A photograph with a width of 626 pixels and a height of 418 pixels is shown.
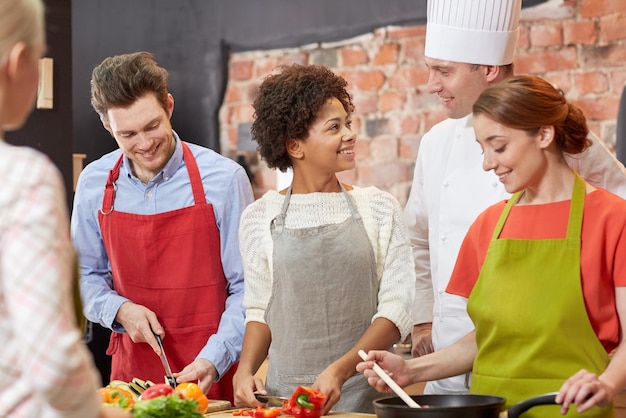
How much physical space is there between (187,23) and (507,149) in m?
3.31

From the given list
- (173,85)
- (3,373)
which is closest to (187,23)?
(173,85)

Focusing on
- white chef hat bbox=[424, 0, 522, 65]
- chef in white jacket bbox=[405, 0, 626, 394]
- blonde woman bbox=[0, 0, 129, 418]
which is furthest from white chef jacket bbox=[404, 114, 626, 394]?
blonde woman bbox=[0, 0, 129, 418]

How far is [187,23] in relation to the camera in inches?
197

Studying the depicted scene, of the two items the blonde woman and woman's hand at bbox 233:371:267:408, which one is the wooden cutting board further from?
the blonde woman

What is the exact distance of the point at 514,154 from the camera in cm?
196

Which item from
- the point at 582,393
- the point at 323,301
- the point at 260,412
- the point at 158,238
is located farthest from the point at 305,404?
the point at 158,238

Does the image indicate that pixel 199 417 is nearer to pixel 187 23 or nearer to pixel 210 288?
pixel 210 288

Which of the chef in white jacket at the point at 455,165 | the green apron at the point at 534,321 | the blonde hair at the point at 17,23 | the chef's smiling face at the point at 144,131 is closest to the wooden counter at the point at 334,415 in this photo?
the green apron at the point at 534,321

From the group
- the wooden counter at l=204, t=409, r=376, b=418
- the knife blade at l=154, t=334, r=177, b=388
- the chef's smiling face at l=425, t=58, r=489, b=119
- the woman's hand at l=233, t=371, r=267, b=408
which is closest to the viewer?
the wooden counter at l=204, t=409, r=376, b=418

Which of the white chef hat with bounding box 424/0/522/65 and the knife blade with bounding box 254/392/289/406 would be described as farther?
the white chef hat with bounding box 424/0/522/65

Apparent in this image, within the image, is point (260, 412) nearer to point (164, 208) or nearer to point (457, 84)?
point (164, 208)

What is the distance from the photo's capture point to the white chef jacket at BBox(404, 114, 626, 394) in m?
2.39

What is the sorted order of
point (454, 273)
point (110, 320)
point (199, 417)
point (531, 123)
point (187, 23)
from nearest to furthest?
point (199, 417) → point (531, 123) → point (454, 273) → point (110, 320) → point (187, 23)

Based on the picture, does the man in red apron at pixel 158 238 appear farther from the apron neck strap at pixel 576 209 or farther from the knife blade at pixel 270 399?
the apron neck strap at pixel 576 209
